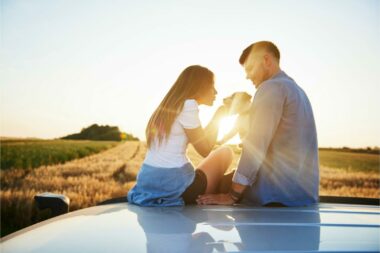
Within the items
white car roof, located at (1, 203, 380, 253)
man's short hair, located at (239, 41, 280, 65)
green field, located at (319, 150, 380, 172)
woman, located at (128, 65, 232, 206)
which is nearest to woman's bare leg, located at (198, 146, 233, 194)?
woman, located at (128, 65, 232, 206)

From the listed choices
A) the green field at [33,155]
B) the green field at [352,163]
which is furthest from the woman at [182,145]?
the green field at [352,163]

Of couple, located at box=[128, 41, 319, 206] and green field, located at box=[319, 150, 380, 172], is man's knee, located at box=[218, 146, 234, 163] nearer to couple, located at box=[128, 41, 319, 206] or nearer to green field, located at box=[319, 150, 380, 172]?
couple, located at box=[128, 41, 319, 206]

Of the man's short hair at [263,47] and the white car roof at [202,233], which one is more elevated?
the man's short hair at [263,47]

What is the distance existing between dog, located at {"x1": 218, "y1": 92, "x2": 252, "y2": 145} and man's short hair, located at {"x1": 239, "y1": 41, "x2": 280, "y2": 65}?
33 centimetres

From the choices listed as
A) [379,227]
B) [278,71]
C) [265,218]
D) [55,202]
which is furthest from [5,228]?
[379,227]

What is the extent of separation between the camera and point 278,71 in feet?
9.37

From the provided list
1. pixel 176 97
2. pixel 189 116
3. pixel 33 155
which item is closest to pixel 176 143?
pixel 189 116

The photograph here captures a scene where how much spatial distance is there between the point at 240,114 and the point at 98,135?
339 ft

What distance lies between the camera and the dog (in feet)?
8.95

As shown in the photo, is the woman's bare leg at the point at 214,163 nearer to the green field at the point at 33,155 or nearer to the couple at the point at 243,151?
the couple at the point at 243,151

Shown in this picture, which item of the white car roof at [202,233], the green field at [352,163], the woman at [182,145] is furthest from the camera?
the green field at [352,163]

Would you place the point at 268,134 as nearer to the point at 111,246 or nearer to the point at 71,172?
the point at 111,246

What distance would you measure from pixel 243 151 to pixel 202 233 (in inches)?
50.0

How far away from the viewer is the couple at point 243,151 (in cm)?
249
